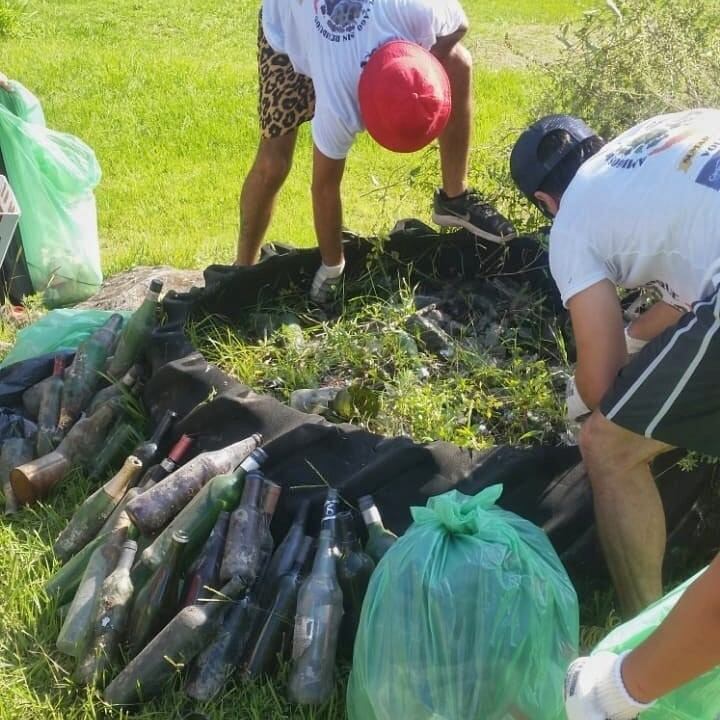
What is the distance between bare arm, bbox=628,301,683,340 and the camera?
2.88m

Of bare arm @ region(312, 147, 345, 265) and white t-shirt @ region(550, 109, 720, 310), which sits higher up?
white t-shirt @ region(550, 109, 720, 310)

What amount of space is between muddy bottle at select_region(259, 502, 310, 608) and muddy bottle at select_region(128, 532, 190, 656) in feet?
0.82

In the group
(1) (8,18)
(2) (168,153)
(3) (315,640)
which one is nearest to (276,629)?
(3) (315,640)

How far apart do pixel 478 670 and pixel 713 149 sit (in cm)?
136

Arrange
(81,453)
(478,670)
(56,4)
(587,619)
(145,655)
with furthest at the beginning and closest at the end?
1. (56,4)
2. (81,453)
3. (587,619)
4. (145,655)
5. (478,670)

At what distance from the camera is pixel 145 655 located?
2514 millimetres

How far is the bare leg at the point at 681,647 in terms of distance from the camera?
1.64 metres

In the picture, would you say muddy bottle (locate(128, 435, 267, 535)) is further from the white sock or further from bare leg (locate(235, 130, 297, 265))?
bare leg (locate(235, 130, 297, 265))

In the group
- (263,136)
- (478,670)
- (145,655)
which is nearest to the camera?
Answer: (478,670)

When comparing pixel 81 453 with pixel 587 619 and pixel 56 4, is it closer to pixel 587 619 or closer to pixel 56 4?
pixel 587 619

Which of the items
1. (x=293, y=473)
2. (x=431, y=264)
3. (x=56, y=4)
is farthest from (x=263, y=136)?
(x=56, y=4)

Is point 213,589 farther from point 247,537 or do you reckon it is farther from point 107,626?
point 107,626

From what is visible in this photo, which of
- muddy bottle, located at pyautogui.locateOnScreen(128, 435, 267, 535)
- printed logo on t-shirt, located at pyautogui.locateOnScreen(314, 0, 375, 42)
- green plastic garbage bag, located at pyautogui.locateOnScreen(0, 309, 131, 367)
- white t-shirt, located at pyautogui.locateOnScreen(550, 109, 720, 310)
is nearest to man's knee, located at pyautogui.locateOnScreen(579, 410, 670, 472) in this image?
white t-shirt, located at pyautogui.locateOnScreen(550, 109, 720, 310)

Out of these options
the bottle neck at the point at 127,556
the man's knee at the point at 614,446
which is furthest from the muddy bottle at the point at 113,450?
the man's knee at the point at 614,446
